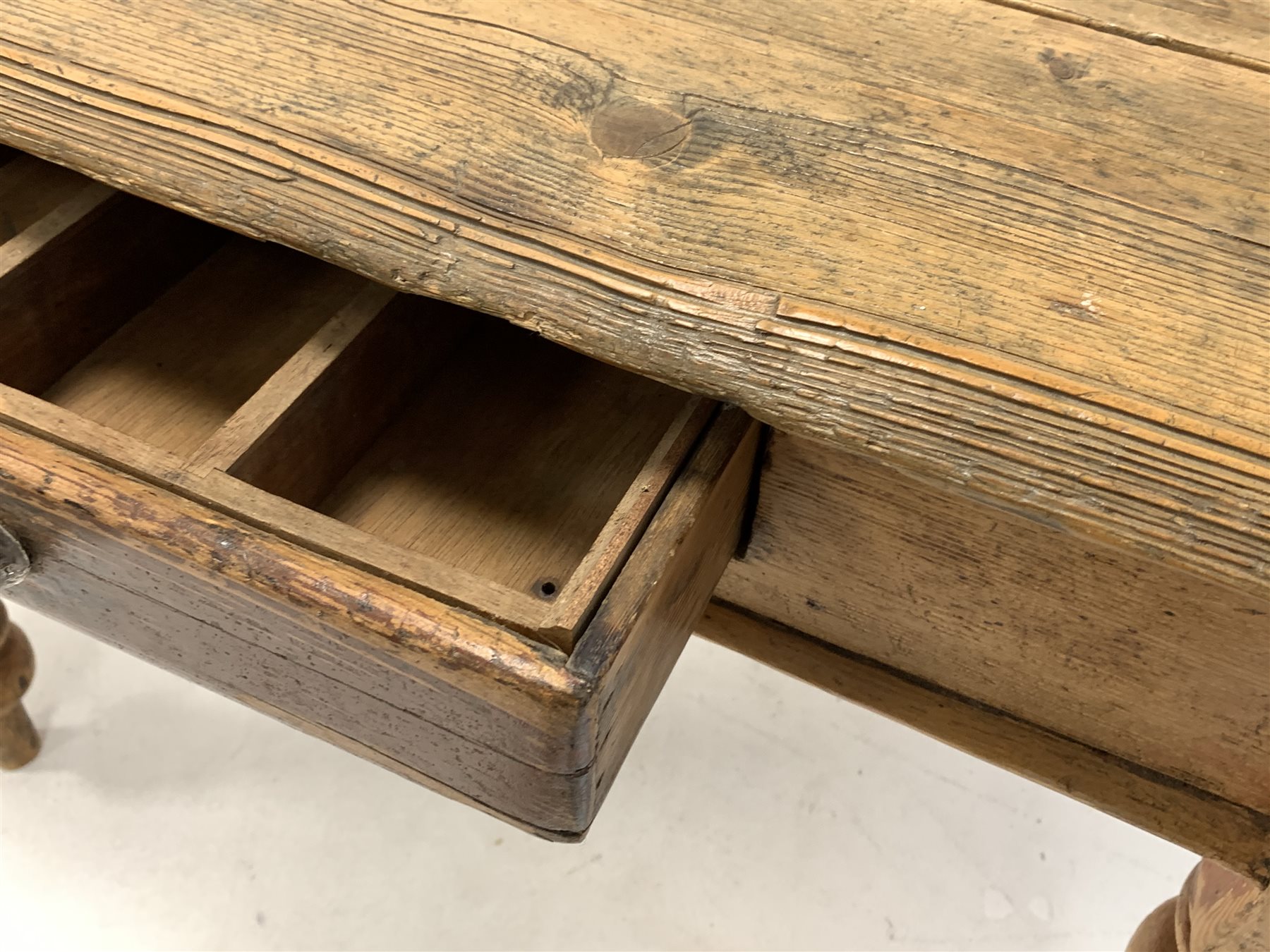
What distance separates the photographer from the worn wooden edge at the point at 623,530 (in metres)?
0.46

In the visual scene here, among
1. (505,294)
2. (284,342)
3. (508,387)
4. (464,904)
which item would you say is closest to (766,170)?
(505,294)

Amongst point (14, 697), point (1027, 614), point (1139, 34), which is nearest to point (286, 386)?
point (1027, 614)

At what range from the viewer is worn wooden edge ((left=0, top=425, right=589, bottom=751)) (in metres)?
0.45

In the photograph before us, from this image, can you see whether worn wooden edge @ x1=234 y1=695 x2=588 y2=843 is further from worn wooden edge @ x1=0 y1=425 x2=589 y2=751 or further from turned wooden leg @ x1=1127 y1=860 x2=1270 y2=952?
turned wooden leg @ x1=1127 y1=860 x2=1270 y2=952

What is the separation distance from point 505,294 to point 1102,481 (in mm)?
285

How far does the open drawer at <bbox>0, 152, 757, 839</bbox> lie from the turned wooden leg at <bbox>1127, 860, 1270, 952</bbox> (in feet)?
1.24

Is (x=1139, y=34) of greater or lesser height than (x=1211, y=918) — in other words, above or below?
above

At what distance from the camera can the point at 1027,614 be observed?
61cm

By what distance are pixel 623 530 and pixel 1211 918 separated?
51 cm

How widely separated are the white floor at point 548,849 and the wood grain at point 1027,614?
0.48 metres

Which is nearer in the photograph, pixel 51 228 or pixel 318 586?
pixel 318 586

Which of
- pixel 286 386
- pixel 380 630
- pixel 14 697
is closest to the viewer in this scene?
pixel 380 630

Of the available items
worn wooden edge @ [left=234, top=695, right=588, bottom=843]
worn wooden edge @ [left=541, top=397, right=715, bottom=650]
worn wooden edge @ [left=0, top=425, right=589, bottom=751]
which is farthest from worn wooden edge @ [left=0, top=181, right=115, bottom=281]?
worn wooden edge @ [left=541, top=397, right=715, bottom=650]

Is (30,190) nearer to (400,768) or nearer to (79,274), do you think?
(79,274)
